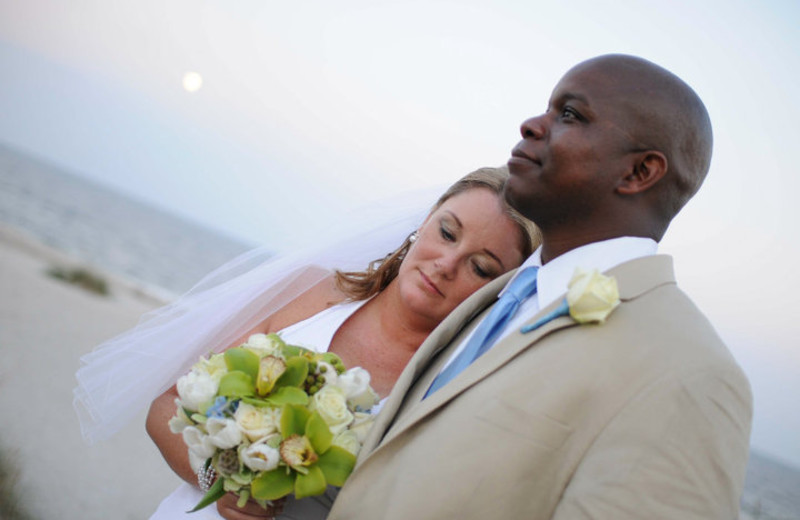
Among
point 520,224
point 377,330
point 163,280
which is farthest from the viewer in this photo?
point 163,280

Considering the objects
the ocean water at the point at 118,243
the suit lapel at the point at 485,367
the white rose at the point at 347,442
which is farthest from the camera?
the ocean water at the point at 118,243

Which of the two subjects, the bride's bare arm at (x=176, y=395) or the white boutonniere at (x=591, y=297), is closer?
the white boutonniere at (x=591, y=297)

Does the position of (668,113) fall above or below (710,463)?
above

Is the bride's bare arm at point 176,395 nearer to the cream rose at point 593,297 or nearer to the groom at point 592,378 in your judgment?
the groom at point 592,378

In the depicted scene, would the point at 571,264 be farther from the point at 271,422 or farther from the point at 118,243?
the point at 118,243

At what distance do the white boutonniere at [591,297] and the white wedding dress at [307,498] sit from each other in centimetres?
119

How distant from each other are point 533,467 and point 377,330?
5.87ft

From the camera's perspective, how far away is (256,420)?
6.89 feet

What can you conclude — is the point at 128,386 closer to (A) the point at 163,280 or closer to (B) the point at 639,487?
(B) the point at 639,487

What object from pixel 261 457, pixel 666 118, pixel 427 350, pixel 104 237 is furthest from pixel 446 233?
pixel 104 237

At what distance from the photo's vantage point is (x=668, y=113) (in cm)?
211

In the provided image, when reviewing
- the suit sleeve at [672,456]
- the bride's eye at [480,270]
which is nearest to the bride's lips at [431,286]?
the bride's eye at [480,270]

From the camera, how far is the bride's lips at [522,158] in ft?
7.39

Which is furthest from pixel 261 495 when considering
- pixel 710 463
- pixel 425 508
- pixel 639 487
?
pixel 710 463
